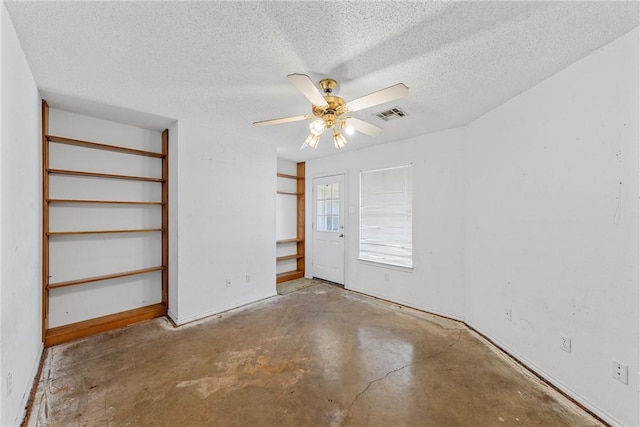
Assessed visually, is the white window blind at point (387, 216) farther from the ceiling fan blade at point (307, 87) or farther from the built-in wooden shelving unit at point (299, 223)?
the ceiling fan blade at point (307, 87)

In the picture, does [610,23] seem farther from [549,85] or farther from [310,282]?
[310,282]

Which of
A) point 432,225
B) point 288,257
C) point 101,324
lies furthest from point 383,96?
point 288,257

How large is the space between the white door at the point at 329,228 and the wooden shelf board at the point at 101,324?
2644 mm

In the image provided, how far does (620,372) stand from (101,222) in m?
4.73

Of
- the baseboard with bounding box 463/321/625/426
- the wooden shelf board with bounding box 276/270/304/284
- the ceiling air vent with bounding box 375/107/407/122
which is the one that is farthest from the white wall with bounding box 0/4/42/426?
the baseboard with bounding box 463/321/625/426

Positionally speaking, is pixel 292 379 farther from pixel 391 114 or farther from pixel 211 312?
pixel 391 114

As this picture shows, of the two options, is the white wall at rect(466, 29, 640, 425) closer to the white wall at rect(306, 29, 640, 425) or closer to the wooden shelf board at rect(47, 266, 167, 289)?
the white wall at rect(306, 29, 640, 425)

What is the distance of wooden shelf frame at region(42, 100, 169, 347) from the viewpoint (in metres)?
2.54

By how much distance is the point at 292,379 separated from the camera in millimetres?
2086

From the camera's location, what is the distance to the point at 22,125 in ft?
5.90

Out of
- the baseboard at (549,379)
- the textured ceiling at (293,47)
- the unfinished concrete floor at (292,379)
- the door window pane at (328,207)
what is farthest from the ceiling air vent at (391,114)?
the baseboard at (549,379)

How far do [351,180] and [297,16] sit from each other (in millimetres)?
3155

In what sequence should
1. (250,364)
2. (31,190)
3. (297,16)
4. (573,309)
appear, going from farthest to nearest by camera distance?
1. (250,364)
2. (31,190)
3. (573,309)
4. (297,16)

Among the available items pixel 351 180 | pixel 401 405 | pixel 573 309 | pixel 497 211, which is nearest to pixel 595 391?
pixel 573 309
